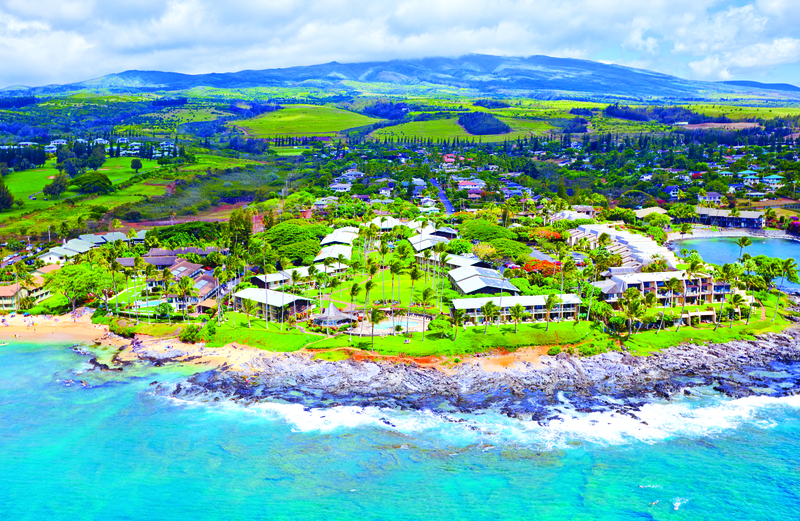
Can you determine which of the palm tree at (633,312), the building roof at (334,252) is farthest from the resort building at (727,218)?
the building roof at (334,252)

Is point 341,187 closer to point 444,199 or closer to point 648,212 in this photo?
point 444,199

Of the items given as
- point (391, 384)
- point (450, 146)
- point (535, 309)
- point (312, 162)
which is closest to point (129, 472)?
point (391, 384)

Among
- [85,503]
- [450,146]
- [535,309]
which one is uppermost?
[450,146]

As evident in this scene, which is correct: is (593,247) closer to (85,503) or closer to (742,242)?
(742,242)

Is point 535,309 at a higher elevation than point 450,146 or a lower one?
lower

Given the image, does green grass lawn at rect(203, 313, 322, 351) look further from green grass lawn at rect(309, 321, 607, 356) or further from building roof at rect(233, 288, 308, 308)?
building roof at rect(233, 288, 308, 308)

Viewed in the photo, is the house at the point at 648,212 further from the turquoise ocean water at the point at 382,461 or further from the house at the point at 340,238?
the turquoise ocean water at the point at 382,461

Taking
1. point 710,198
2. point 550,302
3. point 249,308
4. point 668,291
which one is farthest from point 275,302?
point 710,198
